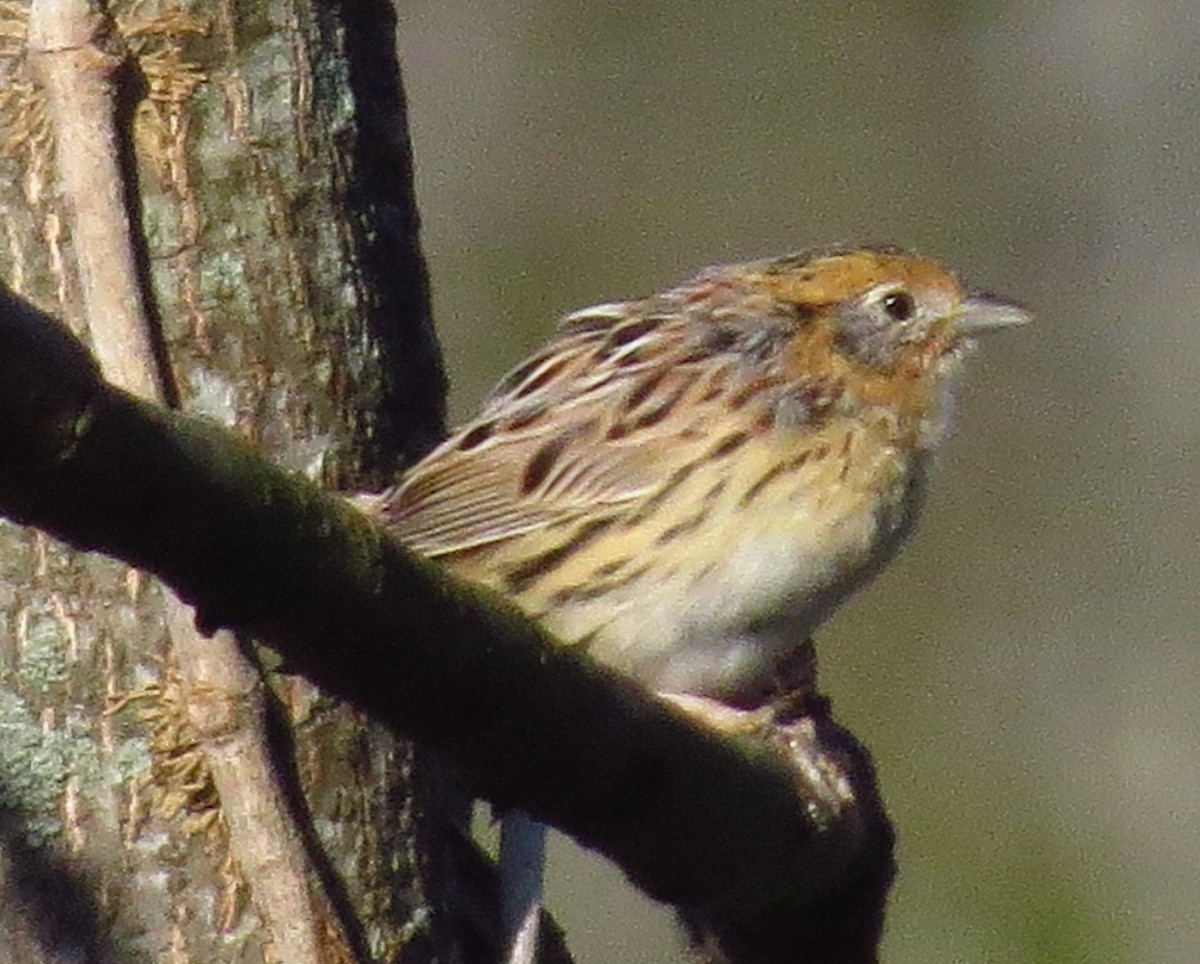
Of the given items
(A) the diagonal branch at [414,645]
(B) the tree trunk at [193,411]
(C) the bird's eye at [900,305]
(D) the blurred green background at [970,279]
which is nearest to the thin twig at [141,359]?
(B) the tree trunk at [193,411]

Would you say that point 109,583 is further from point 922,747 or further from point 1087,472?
point 1087,472

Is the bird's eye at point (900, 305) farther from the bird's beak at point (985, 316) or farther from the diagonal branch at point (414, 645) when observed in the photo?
the diagonal branch at point (414, 645)

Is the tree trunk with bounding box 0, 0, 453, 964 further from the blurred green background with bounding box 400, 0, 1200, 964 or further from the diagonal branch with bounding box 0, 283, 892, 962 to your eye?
the blurred green background with bounding box 400, 0, 1200, 964

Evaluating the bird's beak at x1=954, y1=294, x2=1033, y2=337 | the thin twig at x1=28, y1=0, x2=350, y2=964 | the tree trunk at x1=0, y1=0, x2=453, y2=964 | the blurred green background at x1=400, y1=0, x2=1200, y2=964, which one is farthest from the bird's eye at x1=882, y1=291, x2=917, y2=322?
the blurred green background at x1=400, y1=0, x2=1200, y2=964

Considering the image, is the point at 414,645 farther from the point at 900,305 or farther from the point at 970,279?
the point at 970,279

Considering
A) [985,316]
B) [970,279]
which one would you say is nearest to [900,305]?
[985,316]

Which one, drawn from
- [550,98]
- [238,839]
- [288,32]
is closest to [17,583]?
[238,839]
